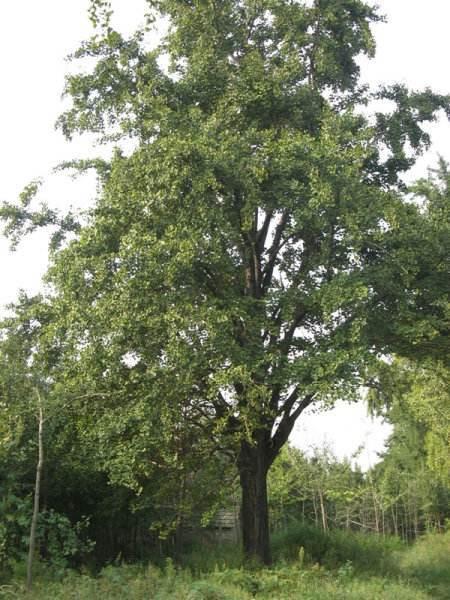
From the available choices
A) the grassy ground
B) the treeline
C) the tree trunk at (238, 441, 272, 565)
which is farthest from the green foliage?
the treeline

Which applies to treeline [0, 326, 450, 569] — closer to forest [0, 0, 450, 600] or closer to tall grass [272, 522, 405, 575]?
forest [0, 0, 450, 600]

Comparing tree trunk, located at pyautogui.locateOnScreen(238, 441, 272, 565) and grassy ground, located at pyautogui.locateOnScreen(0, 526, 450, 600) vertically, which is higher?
tree trunk, located at pyautogui.locateOnScreen(238, 441, 272, 565)

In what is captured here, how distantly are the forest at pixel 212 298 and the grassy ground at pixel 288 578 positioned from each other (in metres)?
0.10

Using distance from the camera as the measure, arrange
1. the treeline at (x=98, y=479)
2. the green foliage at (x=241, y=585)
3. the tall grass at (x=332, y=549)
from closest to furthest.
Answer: the green foliage at (x=241, y=585) → the treeline at (x=98, y=479) → the tall grass at (x=332, y=549)

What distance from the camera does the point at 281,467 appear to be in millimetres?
32750

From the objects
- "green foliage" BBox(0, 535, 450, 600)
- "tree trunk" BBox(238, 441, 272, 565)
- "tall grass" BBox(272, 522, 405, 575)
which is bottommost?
"green foliage" BBox(0, 535, 450, 600)

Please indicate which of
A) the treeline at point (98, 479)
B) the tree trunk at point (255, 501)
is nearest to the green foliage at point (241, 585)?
the tree trunk at point (255, 501)

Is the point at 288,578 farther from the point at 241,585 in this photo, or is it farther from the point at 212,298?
the point at 212,298

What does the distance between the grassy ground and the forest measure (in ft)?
0.32

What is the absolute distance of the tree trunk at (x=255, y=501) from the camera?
52.1 ft

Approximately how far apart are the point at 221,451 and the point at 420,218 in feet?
23.5

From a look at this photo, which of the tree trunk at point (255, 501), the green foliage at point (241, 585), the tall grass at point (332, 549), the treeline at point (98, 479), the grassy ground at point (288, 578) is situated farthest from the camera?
the tall grass at point (332, 549)

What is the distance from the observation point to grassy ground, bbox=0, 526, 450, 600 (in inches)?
404

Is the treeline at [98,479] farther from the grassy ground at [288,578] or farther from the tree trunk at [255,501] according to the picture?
the grassy ground at [288,578]
